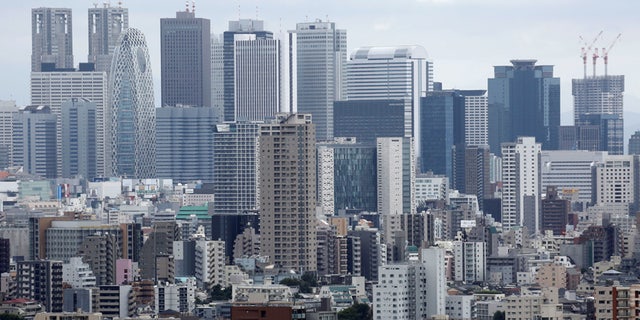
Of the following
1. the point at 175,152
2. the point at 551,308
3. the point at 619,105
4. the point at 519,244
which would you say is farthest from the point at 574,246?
the point at 619,105

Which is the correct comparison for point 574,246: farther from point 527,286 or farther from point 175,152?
point 175,152

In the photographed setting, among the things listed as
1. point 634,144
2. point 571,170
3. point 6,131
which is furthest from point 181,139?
point 634,144

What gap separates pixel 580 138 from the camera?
184 meters

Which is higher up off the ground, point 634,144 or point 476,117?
point 476,117

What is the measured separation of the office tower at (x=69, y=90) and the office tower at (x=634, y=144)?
3885cm

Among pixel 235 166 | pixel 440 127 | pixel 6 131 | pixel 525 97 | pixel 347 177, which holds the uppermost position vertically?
pixel 525 97

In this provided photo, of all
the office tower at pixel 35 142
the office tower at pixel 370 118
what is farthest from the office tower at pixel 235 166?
the office tower at pixel 35 142

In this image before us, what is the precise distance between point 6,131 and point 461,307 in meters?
121

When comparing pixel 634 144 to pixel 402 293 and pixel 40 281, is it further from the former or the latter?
pixel 402 293

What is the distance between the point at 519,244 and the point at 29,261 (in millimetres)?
27798

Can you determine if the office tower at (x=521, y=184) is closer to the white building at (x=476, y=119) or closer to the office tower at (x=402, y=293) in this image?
the white building at (x=476, y=119)

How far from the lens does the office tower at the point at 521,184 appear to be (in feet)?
412

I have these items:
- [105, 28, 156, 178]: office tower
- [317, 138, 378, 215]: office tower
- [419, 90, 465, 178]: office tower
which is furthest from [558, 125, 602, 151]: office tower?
[317, 138, 378, 215]: office tower

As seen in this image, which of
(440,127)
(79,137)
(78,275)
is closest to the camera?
(78,275)
